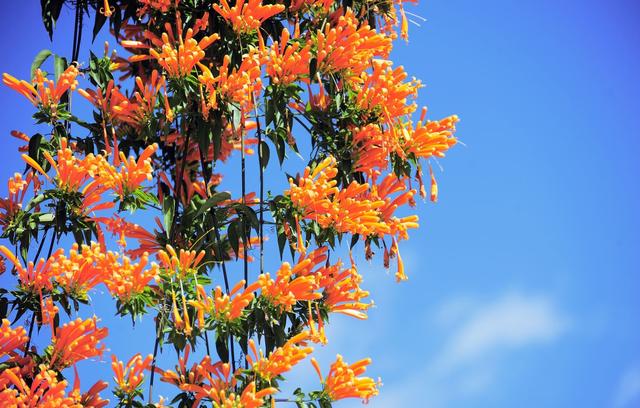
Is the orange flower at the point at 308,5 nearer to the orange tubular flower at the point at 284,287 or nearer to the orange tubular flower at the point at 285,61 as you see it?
the orange tubular flower at the point at 285,61

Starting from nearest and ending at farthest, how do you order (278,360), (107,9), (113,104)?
(278,360), (113,104), (107,9)

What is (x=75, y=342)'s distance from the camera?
4113 mm

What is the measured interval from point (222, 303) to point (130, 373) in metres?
0.57

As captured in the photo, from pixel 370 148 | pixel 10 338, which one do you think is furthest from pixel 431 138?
pixel 10 338

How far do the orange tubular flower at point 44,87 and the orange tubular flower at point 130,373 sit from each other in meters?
1.18

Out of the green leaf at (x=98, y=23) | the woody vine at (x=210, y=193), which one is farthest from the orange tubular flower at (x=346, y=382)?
the green leaf at (x=98, y=23)

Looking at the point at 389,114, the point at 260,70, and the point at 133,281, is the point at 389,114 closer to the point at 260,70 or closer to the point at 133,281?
the point at 260,70

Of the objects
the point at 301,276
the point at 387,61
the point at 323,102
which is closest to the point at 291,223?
the point at 301,276

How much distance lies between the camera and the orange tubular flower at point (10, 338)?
4023 mm

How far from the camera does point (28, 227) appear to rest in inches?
169

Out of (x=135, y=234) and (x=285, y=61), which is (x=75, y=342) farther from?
(x=285, y=61)

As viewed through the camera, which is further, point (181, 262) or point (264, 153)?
point (264, 153)

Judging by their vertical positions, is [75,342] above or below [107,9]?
below

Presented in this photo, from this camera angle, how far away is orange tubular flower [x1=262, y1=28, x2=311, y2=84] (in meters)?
4.31
